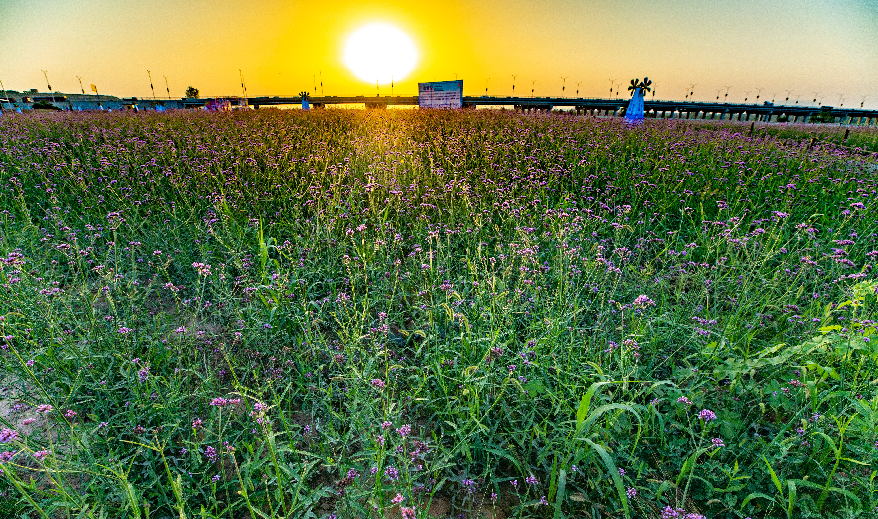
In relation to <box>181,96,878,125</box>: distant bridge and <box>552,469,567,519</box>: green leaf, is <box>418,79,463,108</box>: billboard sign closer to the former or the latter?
<box>181,96,878,125</box>: distant bridge

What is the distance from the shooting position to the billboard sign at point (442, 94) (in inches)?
1319

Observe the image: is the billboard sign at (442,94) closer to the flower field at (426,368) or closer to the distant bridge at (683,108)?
the distant bridge at (683,108)

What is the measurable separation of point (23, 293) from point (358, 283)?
2695mm

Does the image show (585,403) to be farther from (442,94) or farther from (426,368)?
(442,94)

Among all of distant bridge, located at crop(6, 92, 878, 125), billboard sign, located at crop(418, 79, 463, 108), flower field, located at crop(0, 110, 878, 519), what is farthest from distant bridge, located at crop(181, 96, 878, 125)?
flower field, located at crop(0, 110, 878, 519)

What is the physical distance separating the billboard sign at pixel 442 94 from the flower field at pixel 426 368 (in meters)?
30.4

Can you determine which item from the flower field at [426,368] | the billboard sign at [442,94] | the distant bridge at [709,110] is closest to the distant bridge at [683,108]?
the distant bridge at [709,110]

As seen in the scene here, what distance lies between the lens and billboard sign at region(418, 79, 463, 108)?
3350 centimetres

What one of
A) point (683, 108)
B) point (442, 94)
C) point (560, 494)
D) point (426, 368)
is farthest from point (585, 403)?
point (683, 108)

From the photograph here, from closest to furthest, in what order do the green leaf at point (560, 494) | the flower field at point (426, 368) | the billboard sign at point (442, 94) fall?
the green leaf at point (560, 494), the flower field at point (426, 368), the billboard sign at point (442, 94)

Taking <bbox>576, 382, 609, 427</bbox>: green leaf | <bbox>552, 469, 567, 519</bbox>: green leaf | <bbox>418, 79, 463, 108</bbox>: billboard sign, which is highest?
<bbox>418, 79, 463, 108</bbox>: billboard sign

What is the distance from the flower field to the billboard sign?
99.6ft

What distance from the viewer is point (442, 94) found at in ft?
112

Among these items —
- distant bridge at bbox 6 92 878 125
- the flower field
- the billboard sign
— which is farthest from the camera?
distant bridge at bbox 6 92 878 125
